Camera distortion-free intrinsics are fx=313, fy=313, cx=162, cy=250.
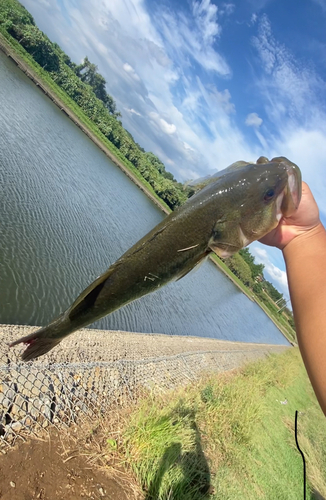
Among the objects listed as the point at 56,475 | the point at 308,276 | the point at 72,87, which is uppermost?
the point at 72,87

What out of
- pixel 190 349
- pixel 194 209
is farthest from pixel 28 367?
pixel 190 349

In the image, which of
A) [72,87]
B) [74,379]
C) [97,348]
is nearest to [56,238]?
[97,348]

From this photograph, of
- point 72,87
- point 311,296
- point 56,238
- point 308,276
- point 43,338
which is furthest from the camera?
point 72,87

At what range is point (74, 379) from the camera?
203 inches

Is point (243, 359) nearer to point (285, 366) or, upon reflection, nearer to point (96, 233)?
point (285, 366)

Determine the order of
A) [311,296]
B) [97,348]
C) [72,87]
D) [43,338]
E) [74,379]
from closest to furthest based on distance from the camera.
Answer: [311,296] < [43,338] < [74,379] < [97,348] < [72,87]

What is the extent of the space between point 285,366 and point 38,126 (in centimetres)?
2420

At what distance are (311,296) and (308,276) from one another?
16 centimetres

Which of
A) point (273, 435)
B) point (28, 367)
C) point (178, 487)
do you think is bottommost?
point (28, 367)

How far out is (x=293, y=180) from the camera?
218 centimetres

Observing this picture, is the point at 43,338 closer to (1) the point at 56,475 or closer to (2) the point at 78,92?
(1) the point at 56,475

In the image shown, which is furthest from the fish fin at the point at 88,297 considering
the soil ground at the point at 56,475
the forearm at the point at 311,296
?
the soil ground at the point at 56,475

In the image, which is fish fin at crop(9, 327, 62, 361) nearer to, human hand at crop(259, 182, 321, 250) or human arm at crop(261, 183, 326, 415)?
human arm at crop(261, 183, 326, 415)

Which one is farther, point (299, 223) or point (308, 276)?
point (299, 223)
